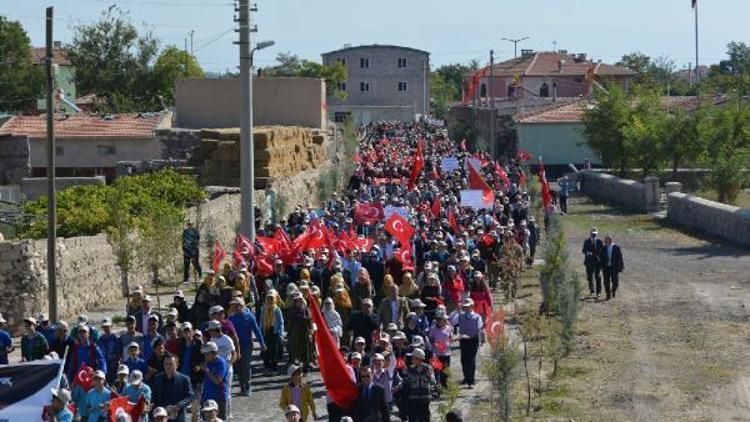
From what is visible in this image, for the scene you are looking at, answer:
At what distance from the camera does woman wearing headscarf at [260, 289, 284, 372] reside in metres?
20.6

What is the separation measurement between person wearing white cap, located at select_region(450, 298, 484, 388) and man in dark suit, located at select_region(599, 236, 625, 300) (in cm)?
897

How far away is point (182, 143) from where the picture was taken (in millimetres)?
51594

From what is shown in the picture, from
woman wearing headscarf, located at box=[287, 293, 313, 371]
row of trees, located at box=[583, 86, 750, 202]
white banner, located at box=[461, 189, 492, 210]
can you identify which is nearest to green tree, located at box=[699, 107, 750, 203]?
row of trees, located at box=[583, 86, 750, 202]

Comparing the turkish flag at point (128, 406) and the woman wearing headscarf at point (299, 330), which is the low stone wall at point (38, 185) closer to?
the woman wearing headscarf at point (299, 330)

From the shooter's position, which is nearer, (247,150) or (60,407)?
(60,407)

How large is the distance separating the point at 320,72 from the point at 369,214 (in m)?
108

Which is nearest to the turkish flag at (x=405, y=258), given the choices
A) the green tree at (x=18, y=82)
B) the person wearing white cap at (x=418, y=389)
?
the person wearing white cap at (x=418, y=389)

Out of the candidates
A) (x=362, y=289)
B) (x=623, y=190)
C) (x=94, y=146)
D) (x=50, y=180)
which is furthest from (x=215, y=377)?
(x=94, y=146)

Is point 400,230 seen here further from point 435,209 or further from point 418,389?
point 418,389

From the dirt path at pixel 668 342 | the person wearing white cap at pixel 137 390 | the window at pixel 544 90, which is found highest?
the window at pixel 544 90

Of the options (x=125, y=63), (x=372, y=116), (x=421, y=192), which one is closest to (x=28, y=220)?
(x=421, y=192)

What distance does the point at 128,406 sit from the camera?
14469mm

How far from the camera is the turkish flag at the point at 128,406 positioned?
47.1ft

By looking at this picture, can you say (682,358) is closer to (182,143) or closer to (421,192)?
(421,192)
